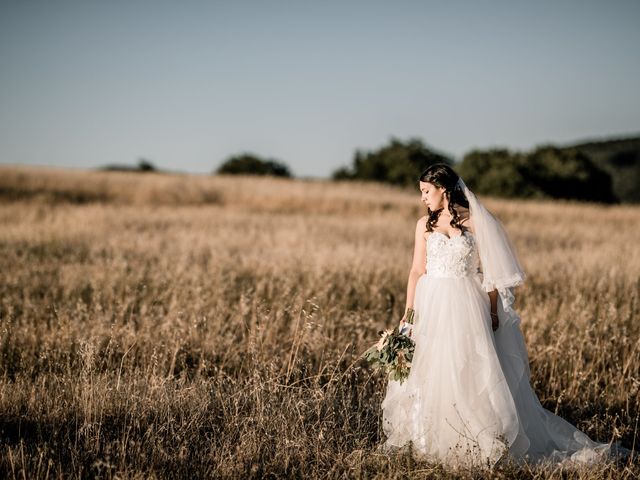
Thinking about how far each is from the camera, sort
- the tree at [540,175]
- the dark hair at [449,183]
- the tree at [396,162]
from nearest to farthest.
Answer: the dark hair at [449,183] < the tree at [540,175] < the tree at [396,162]

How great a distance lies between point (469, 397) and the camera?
3.47 m

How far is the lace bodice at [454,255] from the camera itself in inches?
145

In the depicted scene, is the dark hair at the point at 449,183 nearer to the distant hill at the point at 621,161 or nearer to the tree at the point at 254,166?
the tree at the point at 254,166

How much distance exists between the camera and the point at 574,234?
17.0 metres

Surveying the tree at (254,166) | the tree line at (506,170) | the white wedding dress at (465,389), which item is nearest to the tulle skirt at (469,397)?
the white wedding dress at (465,389)

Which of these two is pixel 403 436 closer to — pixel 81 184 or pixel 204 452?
pixel 204 452

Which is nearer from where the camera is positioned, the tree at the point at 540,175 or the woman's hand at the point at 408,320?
the woman's hand at the point at 408,320

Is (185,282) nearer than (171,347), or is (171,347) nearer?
(171,347)

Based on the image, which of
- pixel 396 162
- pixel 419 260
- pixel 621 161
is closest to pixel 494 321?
pixel 419 260

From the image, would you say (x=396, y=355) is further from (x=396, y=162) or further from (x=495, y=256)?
(x=396, y=162)

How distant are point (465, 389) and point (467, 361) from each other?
0.64 feet

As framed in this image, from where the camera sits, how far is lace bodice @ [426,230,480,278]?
3676 millimetres

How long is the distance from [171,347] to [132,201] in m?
21.0

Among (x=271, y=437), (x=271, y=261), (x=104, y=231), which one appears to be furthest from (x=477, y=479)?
(x=104, y=231)
